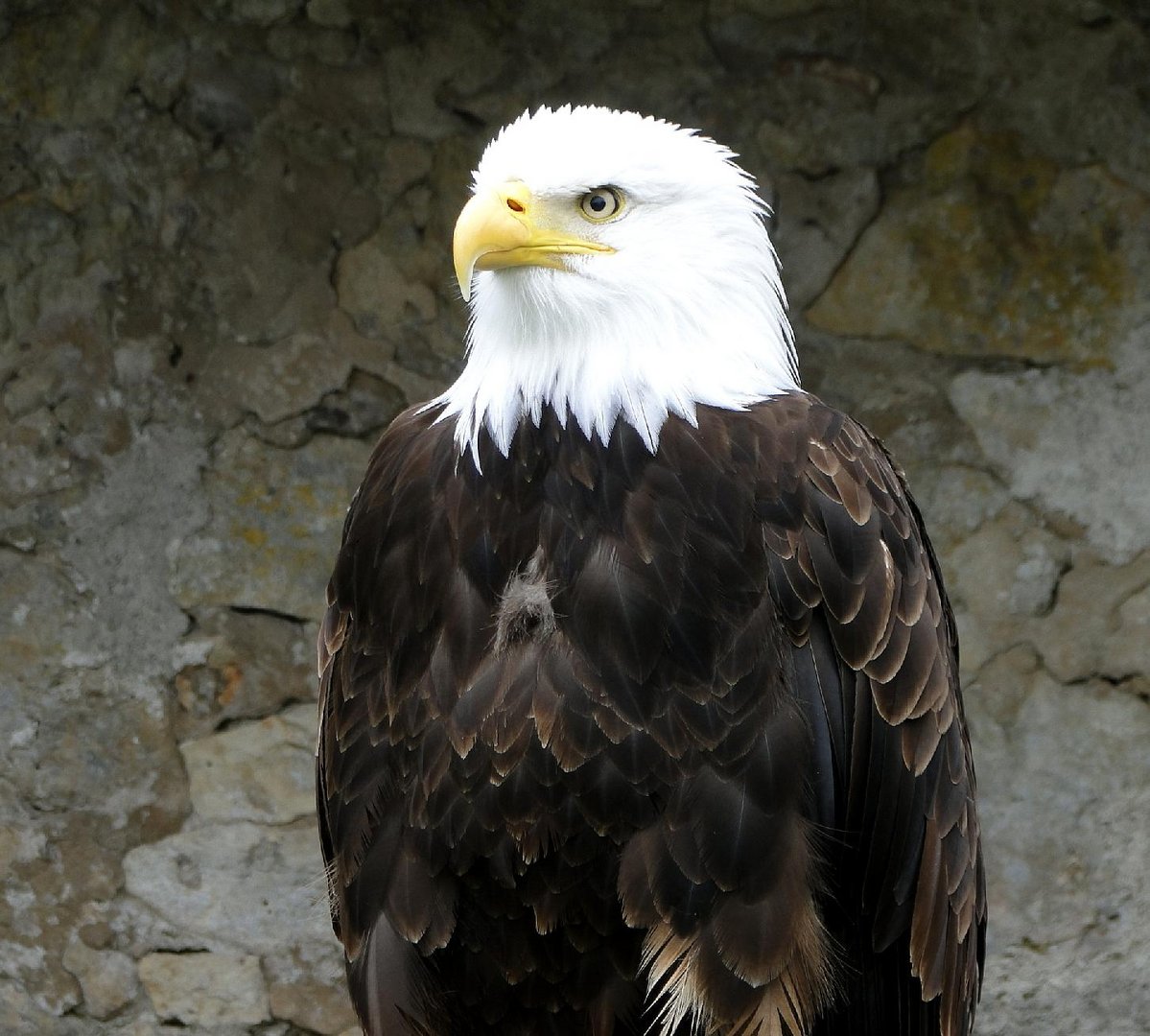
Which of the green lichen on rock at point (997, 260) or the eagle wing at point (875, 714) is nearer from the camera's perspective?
the eagle wing at point (875, 714)

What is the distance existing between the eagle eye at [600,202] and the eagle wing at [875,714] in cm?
43

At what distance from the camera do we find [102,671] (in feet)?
Result: 13.8

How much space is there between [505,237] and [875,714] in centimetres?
100

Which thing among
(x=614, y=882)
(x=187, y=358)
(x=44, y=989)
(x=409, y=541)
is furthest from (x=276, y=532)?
(x=614, y=882)

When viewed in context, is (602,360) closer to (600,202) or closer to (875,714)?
(600,202)

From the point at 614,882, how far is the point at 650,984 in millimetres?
184

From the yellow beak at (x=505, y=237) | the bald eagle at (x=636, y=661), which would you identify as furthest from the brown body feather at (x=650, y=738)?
the yellow beak at (x=505, y=237)

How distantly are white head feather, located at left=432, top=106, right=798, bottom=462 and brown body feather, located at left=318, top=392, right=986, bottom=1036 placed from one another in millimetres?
56

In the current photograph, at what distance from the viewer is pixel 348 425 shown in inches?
167

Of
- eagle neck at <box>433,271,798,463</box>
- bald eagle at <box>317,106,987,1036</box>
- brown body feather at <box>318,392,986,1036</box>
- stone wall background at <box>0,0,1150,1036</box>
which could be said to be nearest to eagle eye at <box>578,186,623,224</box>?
bald eagle at <box>317,106,987,1036</box>

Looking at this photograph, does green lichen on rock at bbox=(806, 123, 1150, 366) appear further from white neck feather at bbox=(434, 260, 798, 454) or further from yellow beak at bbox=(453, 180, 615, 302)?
yellow beak at bbox=(453, 180, 615, 302)

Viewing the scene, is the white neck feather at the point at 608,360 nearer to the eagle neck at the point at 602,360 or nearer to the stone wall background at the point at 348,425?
the eagle neck at the point at 602,360

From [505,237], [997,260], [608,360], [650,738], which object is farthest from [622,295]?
[997,260]

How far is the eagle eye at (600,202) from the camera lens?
100.0 inches
